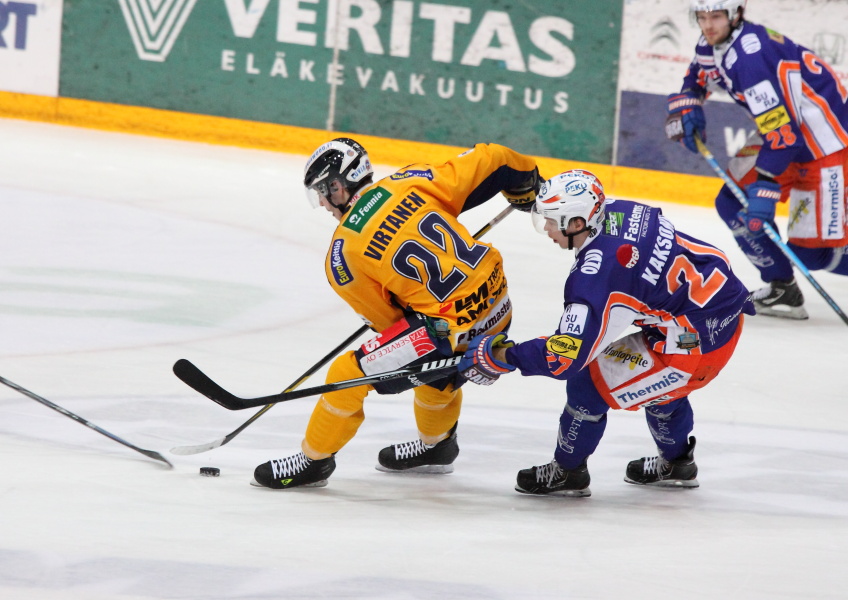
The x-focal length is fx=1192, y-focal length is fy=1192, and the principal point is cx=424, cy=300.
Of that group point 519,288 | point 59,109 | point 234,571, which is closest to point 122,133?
point 59,109

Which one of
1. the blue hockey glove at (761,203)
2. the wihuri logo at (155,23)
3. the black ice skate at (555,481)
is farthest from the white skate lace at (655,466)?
the wihuri logo at (155,23)

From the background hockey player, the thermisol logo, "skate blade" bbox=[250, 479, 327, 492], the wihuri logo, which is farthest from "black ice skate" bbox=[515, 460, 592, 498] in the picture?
the thermisol logo

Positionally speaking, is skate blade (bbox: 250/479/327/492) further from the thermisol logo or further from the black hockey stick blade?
the thermisol logo

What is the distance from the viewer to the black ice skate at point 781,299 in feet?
18.7

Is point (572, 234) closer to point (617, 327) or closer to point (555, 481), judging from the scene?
point (617, 327)

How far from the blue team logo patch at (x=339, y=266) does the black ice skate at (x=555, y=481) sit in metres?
0.73

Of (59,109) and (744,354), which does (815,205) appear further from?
(59,109)

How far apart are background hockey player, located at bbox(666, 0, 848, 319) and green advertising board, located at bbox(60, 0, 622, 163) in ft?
9.83

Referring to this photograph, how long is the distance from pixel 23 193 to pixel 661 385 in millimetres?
4834

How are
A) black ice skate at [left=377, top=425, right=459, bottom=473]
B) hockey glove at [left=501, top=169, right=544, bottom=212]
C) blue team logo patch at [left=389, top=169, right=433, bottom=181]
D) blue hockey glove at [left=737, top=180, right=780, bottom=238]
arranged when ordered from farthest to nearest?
1. blue hockey glove at [left=737, top=180, right=780, bottom=238]
2. hockey glove at [left=501, top=169, right=544, bottom=212]
3. black ice skate at [left=377, top=425, right=459, bottom=473]
4. blue team logo patch at [left=389, top=169, right=433, bottom=181]

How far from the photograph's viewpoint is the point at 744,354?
196 inches

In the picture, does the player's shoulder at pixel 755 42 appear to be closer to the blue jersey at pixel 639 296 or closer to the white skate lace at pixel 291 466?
the blue jersey at pixel 639 296

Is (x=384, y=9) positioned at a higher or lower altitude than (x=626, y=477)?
higher

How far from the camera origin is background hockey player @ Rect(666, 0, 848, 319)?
5.33 m
